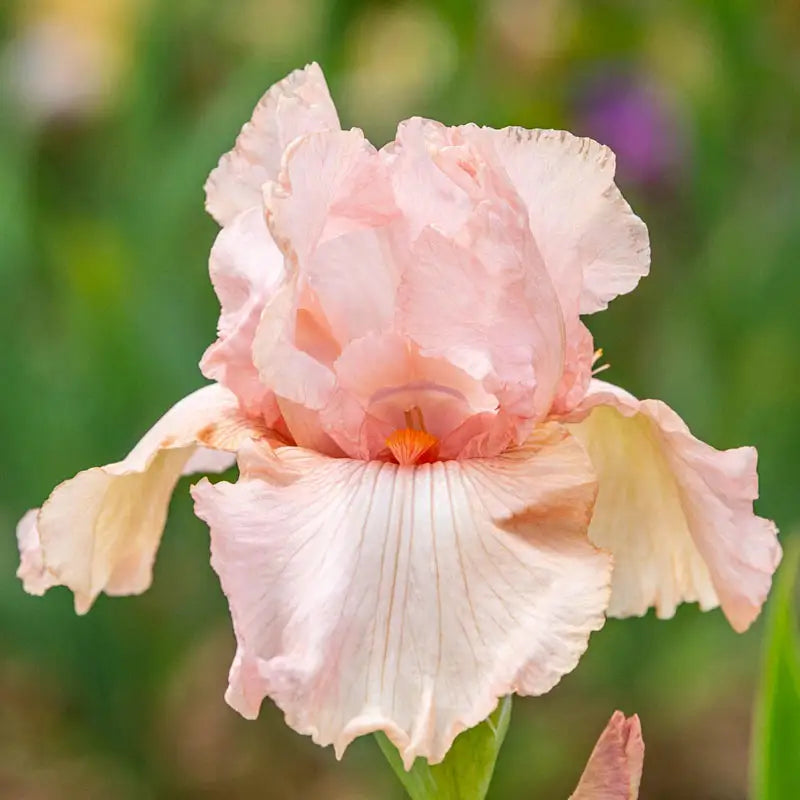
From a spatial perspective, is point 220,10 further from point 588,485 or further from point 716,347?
point 588,485

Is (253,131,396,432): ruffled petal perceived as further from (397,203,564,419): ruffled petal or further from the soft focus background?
the soft focus background

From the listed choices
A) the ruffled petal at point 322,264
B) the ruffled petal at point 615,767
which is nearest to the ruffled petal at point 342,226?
the ruffled petal at point 322,264

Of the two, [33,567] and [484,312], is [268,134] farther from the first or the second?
[33,567]

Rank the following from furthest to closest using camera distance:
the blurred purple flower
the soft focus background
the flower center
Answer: the blurred purple flower, the soft focus background, the flower center

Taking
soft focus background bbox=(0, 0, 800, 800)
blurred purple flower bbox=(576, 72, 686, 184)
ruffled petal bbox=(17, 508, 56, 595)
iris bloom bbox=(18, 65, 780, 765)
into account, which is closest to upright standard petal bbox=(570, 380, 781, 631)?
iris bloom bbox=(18, 65, 780, 765)

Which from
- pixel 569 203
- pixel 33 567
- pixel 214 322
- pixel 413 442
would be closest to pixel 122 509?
pixel 33 567
